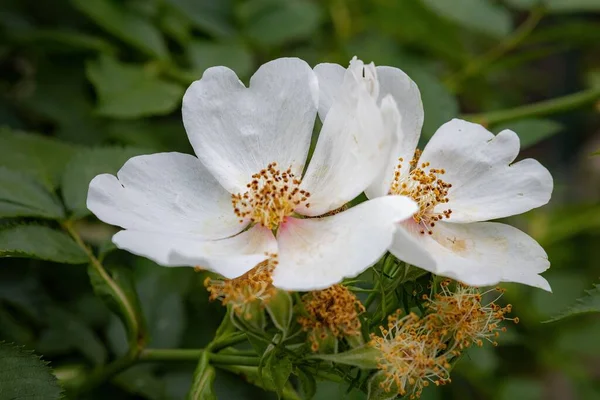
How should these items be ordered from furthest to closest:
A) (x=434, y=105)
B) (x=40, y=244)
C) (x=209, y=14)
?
1. (x=209, y=14)
2. (x=434, y=105)
3. (x=40, y=244)

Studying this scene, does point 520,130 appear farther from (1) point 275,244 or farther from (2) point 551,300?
(2) point 551,300

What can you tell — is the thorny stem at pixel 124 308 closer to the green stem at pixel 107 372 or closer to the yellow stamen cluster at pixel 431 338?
the green stem at pixel 107 372

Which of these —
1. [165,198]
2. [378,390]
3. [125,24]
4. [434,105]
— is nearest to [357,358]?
[378,390]

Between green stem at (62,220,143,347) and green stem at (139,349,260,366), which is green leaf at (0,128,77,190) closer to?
green stem at (62,220,143,347)

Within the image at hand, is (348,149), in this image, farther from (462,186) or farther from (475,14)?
(475,14)

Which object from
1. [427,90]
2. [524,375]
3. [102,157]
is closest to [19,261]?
[102,157]
